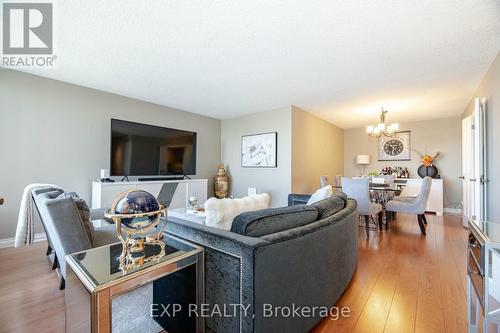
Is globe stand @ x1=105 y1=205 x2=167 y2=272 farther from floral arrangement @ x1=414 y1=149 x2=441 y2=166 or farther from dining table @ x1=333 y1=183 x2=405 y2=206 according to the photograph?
floral arrangement @ x1=414 y1=149 x2=441 y2=166

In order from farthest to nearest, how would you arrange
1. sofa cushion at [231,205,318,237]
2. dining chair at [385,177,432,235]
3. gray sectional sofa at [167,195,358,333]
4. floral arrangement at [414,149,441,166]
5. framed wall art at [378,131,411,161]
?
framed wall art at [378,131,411,161] → floral arrangement at [414,149,441,166] → dining chair at [385,177,432,235] → sofa cushion at [231,205,318,237] → gray sectional sofa at [167,195,358,333]

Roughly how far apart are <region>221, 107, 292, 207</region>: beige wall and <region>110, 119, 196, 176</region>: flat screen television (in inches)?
39.3

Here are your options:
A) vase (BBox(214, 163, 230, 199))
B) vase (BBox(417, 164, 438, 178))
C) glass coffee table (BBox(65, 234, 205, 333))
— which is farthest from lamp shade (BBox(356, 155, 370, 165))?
glass coffee table (BBox(65, 234, 205, 333))

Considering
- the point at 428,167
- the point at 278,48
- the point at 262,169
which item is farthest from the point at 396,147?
the point at 278,48

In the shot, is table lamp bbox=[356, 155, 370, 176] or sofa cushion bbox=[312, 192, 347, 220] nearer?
sofa cushion bbox=[312, 192, 347, 220]

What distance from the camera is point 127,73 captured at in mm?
2988

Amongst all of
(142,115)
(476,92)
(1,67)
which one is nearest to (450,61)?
(476,92)

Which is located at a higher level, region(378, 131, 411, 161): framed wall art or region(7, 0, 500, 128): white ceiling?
region(7, 0, 500, 128): white ceiling

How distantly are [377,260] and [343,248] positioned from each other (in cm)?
108

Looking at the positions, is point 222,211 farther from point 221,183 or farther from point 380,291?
point 221,183

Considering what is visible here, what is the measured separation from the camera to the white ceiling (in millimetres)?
1779

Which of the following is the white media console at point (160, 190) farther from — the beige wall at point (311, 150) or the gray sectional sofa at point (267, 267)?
the gray sectional sofa at point (267, 267)

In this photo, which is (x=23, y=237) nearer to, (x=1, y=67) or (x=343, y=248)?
(x=1, y=67)

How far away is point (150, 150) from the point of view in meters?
4.08
